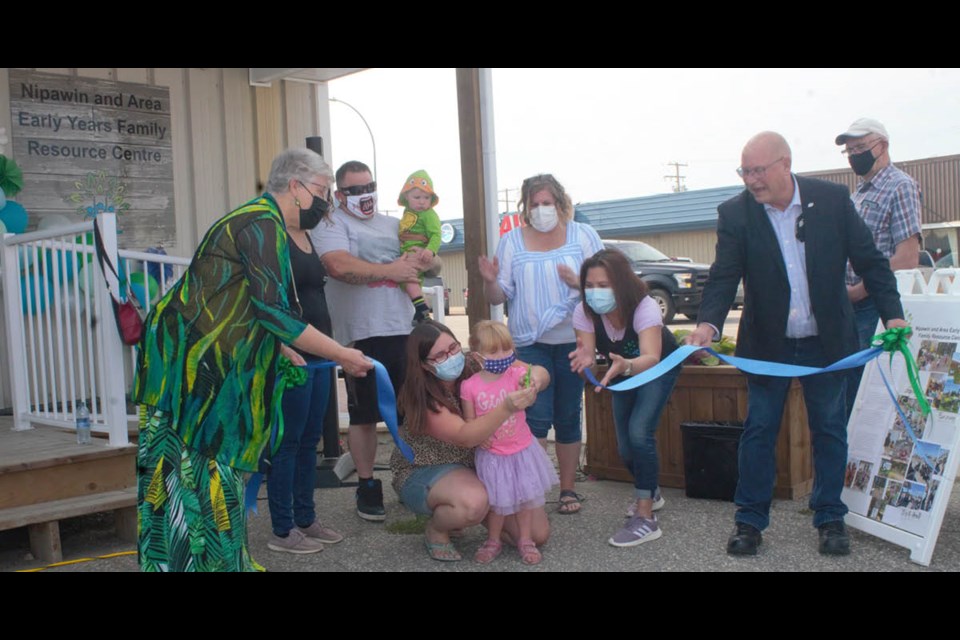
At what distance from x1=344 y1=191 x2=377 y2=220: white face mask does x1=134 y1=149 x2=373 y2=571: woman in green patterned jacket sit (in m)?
1.44

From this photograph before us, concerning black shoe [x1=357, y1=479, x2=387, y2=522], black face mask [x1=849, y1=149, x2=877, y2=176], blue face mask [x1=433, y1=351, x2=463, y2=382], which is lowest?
black shoe [x1=357, y1=479, x2=387, y2=522]

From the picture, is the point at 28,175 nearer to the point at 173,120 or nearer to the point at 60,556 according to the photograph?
the point at 173,120

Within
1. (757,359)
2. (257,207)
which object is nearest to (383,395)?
(257,207)

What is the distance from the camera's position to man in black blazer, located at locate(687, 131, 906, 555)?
4.00m

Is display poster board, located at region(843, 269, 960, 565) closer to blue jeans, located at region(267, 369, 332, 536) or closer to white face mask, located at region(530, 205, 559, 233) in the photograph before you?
white face mask, located at region(530, 205, 559, 233)

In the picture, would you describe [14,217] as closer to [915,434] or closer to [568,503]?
[568,503]

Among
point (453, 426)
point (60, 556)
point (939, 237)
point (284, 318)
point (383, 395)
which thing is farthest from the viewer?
point (939, 237)

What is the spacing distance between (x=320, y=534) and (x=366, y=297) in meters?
1.26

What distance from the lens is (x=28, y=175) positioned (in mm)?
6277

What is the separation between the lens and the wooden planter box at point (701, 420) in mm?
5039

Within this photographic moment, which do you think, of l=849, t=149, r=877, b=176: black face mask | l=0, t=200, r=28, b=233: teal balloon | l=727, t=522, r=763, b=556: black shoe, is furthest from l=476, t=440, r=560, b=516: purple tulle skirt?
l=0, t=200, r=28, b=233: teal balloon

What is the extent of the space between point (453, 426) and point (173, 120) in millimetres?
4342

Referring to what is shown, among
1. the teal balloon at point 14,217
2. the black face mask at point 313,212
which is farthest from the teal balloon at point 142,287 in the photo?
the black face mask at point 313,212

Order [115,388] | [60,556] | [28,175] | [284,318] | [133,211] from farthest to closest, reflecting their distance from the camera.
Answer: [133,211]
[28,175]
[115,388]
[60,556]
[284,318]
